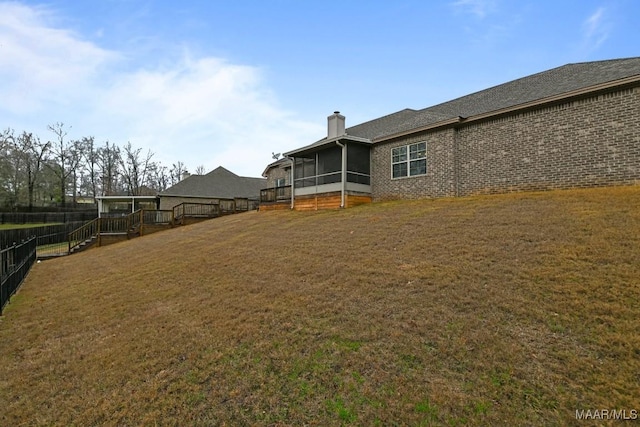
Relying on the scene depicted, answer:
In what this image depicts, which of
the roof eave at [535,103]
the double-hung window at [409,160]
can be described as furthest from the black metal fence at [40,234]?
the roof eave at [535,103]

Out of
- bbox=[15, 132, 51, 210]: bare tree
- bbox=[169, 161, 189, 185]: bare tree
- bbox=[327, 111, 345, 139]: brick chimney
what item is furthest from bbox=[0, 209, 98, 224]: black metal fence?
bbox=[327, 111, 345, 139]: brick chimney

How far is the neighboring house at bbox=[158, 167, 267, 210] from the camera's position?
92.5 ft

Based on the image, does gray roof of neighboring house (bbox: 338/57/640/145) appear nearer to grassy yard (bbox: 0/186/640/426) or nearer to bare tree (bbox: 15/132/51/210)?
grassy yard (bbox: 0/186/640/426)

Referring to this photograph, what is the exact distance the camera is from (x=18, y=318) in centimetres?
603

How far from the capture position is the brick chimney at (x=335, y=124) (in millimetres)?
16859

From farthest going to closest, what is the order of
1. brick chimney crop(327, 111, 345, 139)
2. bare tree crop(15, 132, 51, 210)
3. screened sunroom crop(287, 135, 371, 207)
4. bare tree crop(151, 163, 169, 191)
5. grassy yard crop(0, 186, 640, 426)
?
bare tree crop(151, 163, 169, 191), bare tree crop(15, 132, 51, 210), brick chimney crop(327, 111, 345, 139), screened sunroom crop(287, 135, 371, 207), grassy yard crop(0, 186, 640, 426)

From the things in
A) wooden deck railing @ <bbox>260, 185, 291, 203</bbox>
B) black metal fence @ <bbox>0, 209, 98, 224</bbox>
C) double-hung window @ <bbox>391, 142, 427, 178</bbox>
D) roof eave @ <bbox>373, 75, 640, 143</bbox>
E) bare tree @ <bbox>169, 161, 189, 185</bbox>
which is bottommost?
black metal fence @ <bbox>0, 209, 98, 224</bbox>

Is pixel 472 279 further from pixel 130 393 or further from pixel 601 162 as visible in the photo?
pixel 601 162

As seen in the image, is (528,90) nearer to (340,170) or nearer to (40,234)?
(340,170)

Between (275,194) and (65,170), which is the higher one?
(65,170)

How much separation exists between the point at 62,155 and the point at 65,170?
2.28 meters

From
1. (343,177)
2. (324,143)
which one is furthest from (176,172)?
(343,177)

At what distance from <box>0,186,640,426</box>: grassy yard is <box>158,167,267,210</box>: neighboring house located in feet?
69.5

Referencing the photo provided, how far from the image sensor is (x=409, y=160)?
541 inches
